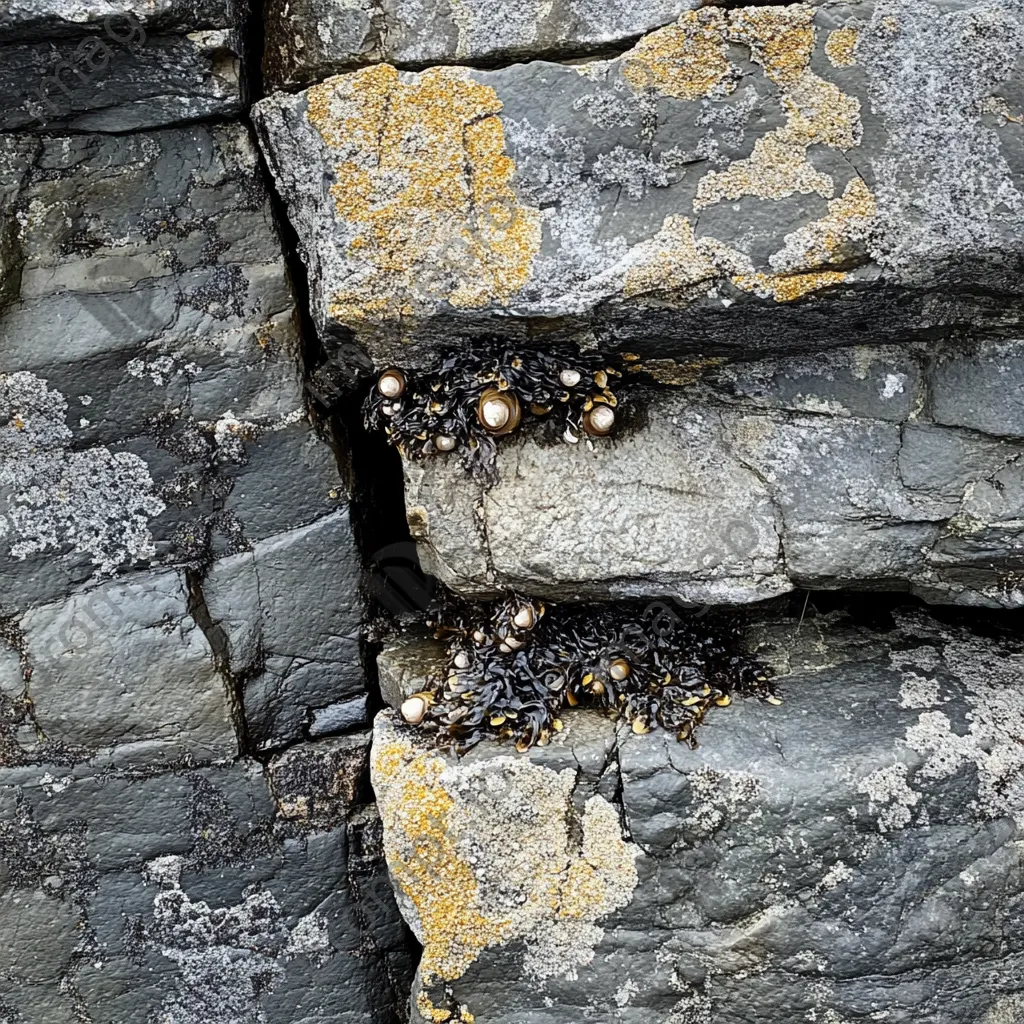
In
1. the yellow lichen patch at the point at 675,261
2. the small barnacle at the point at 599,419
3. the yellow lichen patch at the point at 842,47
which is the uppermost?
the yellow lichen patch at the point at 842,47

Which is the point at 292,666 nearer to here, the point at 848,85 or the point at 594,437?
the point at 594,437

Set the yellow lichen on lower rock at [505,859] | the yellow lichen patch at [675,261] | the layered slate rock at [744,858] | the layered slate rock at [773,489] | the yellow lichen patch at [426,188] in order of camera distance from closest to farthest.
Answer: the yellow lichen patch at [675,261]
the yellow lichen patch at [426,188]
the layered slate rock at [773,489]
the layered slate rock at [744,858]
the yellow lichen on lower rock at [505,859]

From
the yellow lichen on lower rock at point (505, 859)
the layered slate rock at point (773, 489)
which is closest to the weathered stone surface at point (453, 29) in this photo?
the layered slate rock at point (773, 489)

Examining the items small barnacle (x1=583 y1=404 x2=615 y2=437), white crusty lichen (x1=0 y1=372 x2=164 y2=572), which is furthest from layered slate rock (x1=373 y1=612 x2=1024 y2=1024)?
white crusty lichen (x1=0 y1=372 x2=164 y2=572)

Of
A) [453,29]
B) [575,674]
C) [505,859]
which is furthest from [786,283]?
[505,859]

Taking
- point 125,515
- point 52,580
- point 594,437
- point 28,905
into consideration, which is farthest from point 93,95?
point 28,905

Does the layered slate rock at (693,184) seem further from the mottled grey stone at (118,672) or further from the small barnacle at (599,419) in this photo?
the mottled grey stone at (118,672)

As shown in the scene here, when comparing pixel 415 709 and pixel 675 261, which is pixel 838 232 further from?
pixel 415 709
